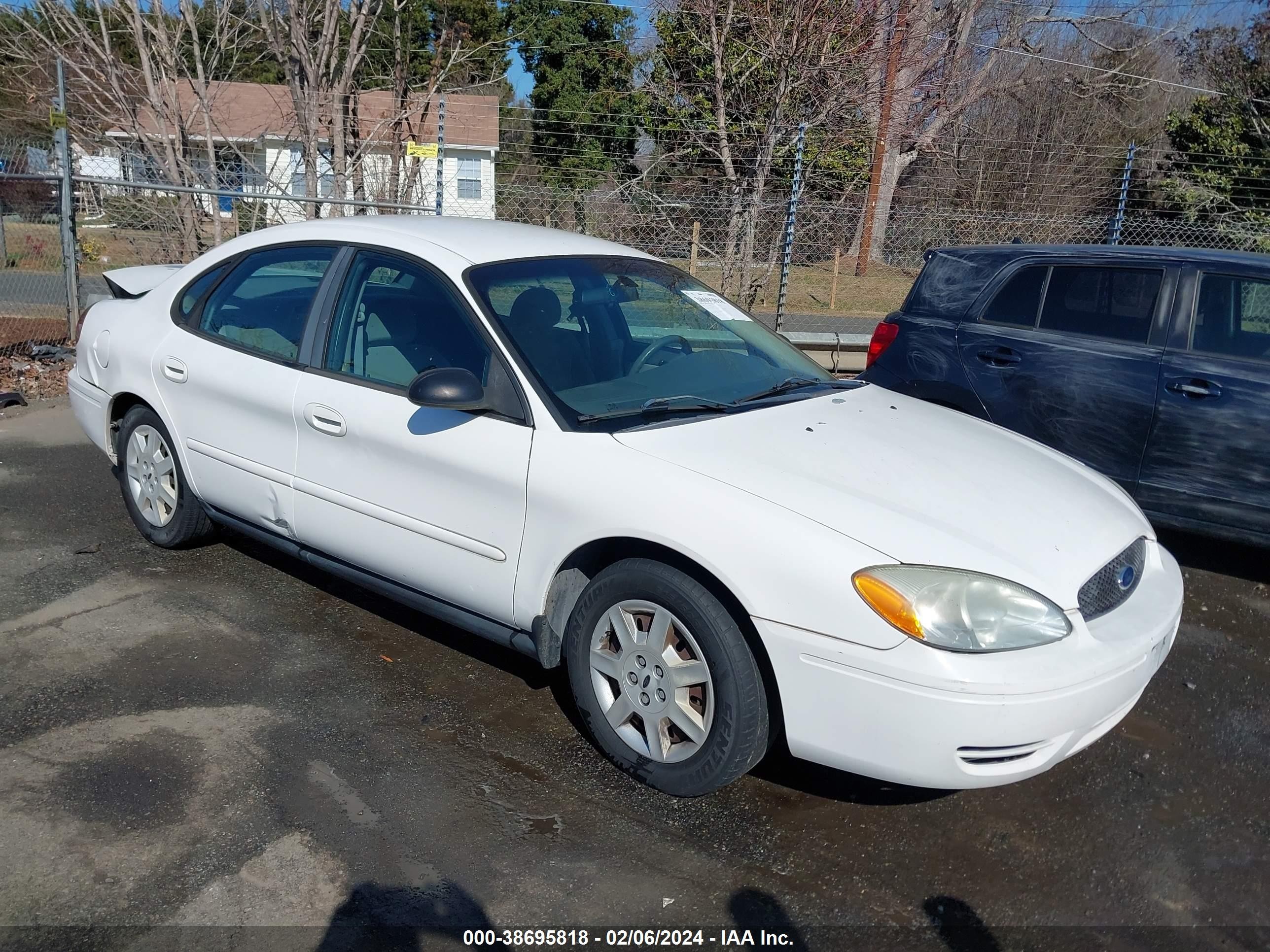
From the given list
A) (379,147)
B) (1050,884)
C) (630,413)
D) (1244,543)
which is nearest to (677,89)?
(379,147)

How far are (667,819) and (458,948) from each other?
790 millimetres

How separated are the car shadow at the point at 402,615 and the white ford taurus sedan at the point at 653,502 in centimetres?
45

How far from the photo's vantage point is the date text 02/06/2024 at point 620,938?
8.55 feet

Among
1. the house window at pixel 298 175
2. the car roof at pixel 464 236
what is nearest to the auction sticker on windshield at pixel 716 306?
the car roof at pixel 464 236

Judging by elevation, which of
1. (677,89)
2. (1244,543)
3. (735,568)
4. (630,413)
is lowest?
(1244,543)

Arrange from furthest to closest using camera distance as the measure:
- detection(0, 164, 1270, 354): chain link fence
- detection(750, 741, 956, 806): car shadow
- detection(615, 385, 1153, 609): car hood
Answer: detection(0, 164, 1270, 354): chain link fence
detection(750, 741, 956, 806): car shadow
detection(615, 385, 1153, 609): car hood

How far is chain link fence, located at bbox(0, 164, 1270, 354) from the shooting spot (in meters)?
10.2

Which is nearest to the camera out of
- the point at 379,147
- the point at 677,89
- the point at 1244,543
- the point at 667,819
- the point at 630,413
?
the point at 667,819

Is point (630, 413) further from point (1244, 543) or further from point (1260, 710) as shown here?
point (1244, 543)

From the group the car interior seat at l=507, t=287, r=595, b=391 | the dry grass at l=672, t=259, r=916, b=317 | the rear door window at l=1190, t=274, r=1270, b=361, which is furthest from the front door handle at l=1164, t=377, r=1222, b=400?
the dry grass at l=672, t=259, r=916, b=317

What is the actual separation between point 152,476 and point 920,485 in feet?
11.7

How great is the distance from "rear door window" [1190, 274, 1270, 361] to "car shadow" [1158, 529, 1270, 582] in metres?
0.94

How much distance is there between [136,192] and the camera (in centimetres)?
1255

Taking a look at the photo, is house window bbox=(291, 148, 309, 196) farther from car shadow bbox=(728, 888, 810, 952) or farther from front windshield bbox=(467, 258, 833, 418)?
car shadow bbox=(728, 888, 810, 952)
